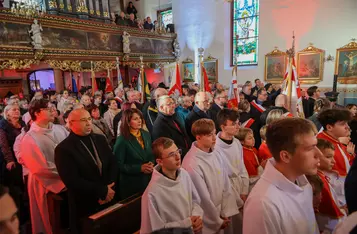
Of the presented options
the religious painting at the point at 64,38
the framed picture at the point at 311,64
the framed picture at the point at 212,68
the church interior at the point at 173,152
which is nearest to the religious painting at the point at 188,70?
the framed picture at the point at 212,68

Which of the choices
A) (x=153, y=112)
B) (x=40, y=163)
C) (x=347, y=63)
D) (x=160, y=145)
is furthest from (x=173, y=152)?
(x=347, y=63)

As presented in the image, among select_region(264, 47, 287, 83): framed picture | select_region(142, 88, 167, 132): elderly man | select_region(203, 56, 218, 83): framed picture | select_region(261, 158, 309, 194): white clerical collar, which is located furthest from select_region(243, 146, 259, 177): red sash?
select_region(203, 56, 218, 83): framed picture

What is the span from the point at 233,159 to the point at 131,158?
121cm

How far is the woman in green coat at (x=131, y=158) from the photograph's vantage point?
3.05m

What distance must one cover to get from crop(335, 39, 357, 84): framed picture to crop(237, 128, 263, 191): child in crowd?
10041mm

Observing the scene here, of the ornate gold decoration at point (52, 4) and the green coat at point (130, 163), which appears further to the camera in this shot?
the ornate gold decoration at point (52, 4)

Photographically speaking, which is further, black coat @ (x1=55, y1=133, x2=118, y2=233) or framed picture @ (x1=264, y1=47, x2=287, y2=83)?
framed picture @ (x1=264, y1=47, x2=287, y2=83)

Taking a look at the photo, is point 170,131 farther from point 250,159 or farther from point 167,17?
point 167,17

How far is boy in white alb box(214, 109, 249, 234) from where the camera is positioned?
9.71ft

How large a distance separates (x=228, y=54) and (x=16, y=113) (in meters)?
12.7

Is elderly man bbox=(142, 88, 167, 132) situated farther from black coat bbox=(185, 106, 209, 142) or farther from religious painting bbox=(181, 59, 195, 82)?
religious painting bbox=(181, 59, 195, 82)

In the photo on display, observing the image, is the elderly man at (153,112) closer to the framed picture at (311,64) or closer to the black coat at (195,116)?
the black coat at (195,116)

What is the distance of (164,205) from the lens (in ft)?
7.05

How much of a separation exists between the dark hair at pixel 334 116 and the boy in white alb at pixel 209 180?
4.11 feet
